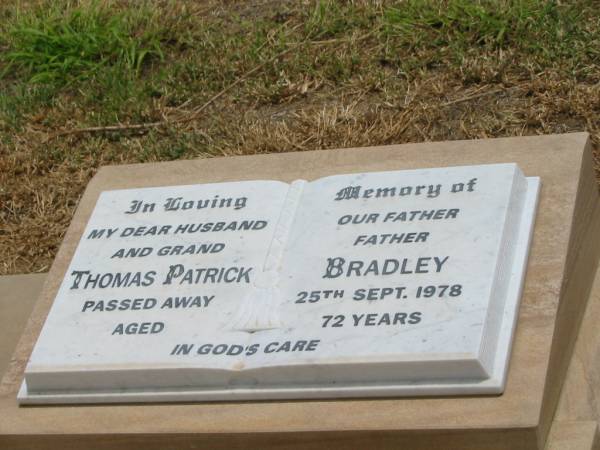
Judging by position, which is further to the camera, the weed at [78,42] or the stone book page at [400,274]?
the weed at [78,42]

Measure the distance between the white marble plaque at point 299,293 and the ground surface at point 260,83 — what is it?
50.4 inches

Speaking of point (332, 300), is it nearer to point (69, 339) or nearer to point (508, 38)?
point (69, 339)

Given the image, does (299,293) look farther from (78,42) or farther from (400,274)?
(78,42)

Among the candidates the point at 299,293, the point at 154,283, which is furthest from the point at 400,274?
the point at 154,283

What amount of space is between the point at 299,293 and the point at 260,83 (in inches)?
81.2

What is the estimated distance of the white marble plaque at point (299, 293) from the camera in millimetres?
2127

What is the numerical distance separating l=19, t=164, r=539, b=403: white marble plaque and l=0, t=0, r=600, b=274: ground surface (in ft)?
4.20

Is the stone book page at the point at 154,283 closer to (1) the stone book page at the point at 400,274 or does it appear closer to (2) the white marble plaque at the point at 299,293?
(2) the white marble plaque at the point at 299,293

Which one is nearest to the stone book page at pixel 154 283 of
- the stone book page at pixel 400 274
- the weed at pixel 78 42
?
the stone book page at pixel 400 274

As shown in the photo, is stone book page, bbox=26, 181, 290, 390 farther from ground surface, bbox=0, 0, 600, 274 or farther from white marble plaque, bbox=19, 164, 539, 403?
ground surface, bbox=0, 0, 600, 274

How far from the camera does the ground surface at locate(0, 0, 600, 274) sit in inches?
151

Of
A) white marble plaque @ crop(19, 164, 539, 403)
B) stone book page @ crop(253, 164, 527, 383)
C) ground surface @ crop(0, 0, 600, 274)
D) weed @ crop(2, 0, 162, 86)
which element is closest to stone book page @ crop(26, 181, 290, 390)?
white marble plaque @ crop(19, 164, 539, 403)

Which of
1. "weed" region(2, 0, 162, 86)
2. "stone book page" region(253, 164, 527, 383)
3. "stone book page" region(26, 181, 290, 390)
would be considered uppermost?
"stone book page" region(253, 164, 527, 383)

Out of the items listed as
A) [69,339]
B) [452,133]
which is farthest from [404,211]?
[452,133]
